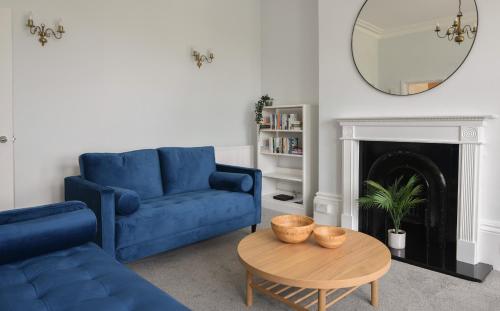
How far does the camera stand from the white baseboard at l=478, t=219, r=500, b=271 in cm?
278

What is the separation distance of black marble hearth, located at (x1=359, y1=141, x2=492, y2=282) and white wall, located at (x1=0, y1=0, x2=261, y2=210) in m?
2.00

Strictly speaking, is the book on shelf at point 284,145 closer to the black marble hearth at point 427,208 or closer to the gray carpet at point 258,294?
the black marble hearth at point 427,208

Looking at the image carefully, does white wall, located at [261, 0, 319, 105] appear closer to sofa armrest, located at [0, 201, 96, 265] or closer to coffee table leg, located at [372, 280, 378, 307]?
coffee table leg, located at [372, 280, 378, 307]

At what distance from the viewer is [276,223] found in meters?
2.37

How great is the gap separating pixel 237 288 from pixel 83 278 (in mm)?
1105

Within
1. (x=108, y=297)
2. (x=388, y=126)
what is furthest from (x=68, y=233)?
(x=388, y=126)

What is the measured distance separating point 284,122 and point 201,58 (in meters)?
1.26

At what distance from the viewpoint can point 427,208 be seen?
3.13m

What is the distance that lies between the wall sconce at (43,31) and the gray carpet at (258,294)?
209 cm

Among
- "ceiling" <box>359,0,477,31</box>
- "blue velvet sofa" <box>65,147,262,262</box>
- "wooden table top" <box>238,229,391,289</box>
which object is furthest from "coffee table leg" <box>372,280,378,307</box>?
"ceiling" <box>359,0,477,31</box>

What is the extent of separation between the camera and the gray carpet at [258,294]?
7.29 ft

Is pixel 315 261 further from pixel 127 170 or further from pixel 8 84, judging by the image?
pixel 8 84

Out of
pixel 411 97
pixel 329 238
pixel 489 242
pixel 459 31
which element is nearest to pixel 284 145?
pixel 411 97

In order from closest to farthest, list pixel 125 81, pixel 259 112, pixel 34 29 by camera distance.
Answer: pixel 34 29
pixel 125 81
pixel 259 112
